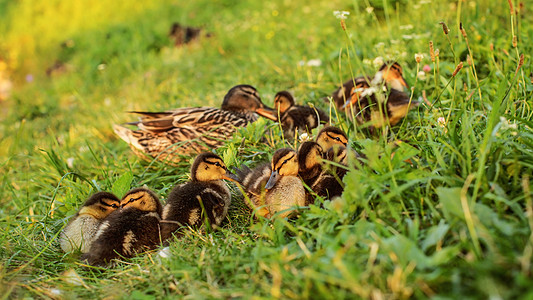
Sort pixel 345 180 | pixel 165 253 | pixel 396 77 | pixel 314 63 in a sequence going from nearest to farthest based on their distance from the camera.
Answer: pixel 345 180, pixel 165 253, pixel 396 77, pixel 314 63

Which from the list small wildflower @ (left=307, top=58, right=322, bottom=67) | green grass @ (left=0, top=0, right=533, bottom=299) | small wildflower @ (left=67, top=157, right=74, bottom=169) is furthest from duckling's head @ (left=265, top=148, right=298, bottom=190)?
small wildflower @ (left=307, top=58, right=322, bottom=67)

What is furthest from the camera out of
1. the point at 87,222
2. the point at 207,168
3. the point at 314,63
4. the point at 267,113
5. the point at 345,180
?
the point at 314,63

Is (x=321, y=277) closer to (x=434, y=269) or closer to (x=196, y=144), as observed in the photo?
(x=434, y=269)

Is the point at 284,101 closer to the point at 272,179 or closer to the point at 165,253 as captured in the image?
the point at 272,179

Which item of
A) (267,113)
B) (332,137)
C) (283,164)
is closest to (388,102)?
(332,137)

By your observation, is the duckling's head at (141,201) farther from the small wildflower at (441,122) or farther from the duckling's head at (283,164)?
the small wildflower at (441,122)

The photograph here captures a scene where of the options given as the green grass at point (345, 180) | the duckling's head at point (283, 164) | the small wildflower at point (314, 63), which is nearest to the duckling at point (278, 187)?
the duckling's head at point (283, 164)

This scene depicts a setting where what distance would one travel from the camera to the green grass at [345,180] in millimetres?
1634

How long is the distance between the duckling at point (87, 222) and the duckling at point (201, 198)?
0.42 metres

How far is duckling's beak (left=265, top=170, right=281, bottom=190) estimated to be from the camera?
99.3 inches

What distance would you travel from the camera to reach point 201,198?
8.82 feet

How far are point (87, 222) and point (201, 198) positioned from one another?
0.71 meters

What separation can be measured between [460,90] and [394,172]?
6.13ft

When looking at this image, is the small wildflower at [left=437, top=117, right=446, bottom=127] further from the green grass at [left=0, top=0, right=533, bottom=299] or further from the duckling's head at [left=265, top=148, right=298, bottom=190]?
the duckling's head at [left=265, top=148, right=298, bottom=190]
